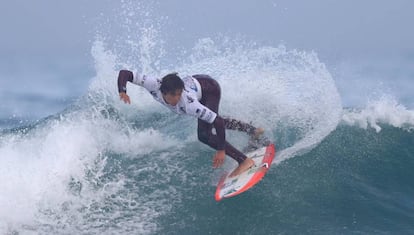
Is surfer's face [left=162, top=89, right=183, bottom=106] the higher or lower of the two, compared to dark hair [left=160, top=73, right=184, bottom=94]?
lower

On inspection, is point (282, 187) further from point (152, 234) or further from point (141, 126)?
point (141, 126)

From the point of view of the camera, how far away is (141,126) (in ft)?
26.4

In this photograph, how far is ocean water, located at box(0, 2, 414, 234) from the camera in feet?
17.3

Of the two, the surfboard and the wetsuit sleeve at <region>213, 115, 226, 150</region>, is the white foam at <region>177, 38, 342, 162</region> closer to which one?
the surfboard

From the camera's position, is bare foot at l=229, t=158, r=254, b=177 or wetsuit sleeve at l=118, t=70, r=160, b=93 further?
bare foot at l=229, t=158, r=254, b=177

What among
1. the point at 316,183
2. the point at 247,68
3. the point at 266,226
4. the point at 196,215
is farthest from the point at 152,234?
the point at 247,68

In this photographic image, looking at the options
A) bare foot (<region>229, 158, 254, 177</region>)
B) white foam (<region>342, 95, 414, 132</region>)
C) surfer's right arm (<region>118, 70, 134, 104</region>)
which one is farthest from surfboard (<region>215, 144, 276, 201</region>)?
white foam (<region>342, 95, 414, 132</region>)

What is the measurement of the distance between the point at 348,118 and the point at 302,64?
1.31 m

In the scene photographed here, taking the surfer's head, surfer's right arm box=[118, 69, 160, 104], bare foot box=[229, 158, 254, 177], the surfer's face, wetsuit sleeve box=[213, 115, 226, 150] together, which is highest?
surfer's right arm box=[118, 69, 160, 104]

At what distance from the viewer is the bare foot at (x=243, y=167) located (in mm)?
6207

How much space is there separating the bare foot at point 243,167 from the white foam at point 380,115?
295 cm

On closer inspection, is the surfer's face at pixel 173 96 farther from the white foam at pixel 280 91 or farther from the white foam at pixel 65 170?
the white foam at pixel 280 91

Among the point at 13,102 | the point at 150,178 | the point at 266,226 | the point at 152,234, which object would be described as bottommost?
the point at 266,226

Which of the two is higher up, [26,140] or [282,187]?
[26,140]
